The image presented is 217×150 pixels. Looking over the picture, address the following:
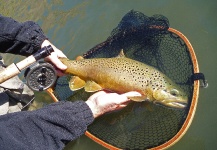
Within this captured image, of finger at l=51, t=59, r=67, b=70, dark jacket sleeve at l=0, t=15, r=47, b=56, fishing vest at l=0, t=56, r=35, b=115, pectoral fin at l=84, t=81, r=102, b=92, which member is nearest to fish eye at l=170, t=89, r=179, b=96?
pectoral fin at l=84, t=81, r=102, b=92

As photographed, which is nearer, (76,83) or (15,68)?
(15,68)

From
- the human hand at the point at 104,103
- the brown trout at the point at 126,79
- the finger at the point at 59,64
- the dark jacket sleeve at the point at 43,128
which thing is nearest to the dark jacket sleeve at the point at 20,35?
the finger at the point at 59,64

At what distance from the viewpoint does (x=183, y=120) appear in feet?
11.3

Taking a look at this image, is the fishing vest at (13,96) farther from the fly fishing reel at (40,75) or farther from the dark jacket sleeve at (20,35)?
the fly fishing reel at (40,75)

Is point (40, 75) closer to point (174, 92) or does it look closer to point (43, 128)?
point (43, 128)

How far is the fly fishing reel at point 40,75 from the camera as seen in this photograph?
11.3 ft

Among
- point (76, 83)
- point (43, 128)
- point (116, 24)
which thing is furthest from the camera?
point (116, 24)

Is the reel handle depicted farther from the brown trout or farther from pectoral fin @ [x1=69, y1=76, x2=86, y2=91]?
pectoral fin @ [x1=69, y1=76, x2=86, y2=91]

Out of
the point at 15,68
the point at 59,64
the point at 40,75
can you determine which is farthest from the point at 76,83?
the point at 15,68

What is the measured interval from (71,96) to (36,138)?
206cm

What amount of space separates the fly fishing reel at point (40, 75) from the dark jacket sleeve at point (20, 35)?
1.52 ft

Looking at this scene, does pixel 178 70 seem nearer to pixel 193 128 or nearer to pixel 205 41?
pixel 193 128

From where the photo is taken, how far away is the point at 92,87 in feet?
13.0

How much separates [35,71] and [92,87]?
0.83 meters
